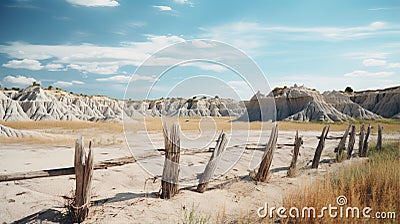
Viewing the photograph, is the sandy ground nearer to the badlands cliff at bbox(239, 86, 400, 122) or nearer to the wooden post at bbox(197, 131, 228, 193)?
the wooden post at bbox(197, 131, 228, 193)

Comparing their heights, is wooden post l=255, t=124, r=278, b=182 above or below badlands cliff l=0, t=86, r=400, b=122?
below

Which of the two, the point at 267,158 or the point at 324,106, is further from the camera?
the point at 324,106

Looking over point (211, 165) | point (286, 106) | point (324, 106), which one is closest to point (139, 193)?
point (211, 165)

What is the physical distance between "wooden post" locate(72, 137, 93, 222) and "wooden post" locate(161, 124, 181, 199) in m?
1.55

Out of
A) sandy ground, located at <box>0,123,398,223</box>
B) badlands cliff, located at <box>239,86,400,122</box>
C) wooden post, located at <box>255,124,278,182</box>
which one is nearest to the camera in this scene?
sandy ground, located at <box>0,123,398,223</box>

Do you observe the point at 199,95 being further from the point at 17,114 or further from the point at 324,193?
the point at 17,114

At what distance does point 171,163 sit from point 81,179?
1.75 meters

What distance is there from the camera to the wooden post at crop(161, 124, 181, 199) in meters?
6.08

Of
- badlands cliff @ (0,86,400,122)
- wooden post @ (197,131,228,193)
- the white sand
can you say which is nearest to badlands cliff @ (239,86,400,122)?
badlands cliff @ (0,86,400,122)

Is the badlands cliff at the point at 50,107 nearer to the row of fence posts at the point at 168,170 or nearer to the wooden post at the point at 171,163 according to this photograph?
the row of fence posts at the point at 168,170

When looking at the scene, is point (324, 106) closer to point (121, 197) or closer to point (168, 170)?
point (168, 170)

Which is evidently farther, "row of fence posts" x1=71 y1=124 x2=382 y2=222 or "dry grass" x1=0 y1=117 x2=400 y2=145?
"dry grass" x1=0 y1=117 x2=400 y2=145

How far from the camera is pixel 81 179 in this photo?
494 centimetres

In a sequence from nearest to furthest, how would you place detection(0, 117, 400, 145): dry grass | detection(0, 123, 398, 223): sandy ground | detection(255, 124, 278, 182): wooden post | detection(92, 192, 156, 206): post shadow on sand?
detection(0, 123, 398, 223): sandy ground, detection(92, 192, 156, 206): post shadow on sand, detection(255, 124, 278, 182): wooden post, detection(0, 117, 400, 145): dry grass
